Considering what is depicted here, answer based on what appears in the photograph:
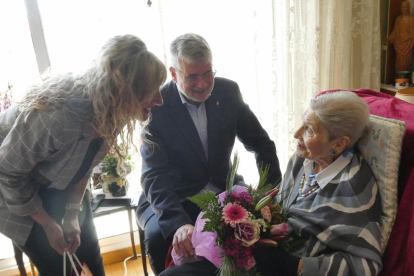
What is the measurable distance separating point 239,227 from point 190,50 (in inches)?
32.7

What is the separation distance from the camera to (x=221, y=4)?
2297 millimetres

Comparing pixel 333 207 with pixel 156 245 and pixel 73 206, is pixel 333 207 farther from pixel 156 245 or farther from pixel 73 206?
pixel 73 206

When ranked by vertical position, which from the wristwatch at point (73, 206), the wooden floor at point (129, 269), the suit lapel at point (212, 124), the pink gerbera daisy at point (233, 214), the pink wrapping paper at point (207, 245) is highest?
the suit lapel at point (212, 124)

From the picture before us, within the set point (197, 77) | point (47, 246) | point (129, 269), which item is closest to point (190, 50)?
point (197, 77)

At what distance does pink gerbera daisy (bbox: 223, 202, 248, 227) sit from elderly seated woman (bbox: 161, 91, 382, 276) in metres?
0.20

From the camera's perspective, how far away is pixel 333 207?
131 cm

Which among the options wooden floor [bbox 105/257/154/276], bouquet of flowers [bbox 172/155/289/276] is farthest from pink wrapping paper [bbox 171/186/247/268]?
wooden floor [bbox 105/257/154/276]

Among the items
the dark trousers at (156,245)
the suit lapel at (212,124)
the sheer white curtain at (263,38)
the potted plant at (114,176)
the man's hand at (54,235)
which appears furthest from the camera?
the sheer white curtain at (263,38)

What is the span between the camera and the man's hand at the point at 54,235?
1445 mm

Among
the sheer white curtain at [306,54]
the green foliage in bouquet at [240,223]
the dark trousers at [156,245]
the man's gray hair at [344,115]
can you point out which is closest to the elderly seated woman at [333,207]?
the man's gray hair at [344,115]

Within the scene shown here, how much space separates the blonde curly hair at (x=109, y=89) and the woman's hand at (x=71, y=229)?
44 centimetres

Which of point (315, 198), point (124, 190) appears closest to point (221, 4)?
point (124, 190)

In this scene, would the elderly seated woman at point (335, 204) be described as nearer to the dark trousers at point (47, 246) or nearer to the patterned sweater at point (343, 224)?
the patterned sweater at point (343, 224)

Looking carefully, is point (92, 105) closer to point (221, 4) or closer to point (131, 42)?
point (131, 42)
